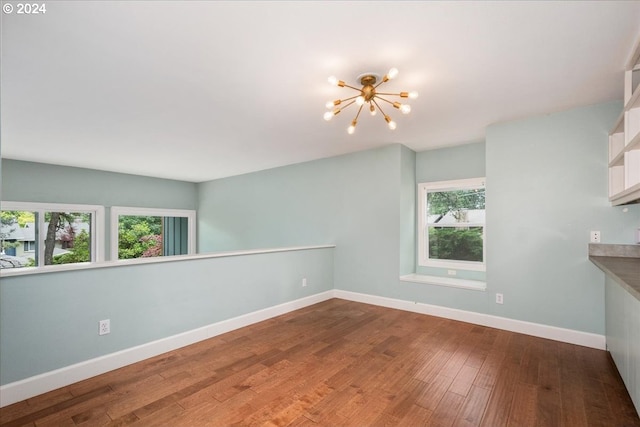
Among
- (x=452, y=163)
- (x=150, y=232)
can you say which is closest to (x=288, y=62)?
(x=452, y=163)

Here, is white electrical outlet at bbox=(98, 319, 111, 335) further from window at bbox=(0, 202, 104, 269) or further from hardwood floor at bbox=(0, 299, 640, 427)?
window at bbox=(0, 202, 104, 269)

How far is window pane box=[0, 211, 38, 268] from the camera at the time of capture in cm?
502

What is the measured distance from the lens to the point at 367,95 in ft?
8.13

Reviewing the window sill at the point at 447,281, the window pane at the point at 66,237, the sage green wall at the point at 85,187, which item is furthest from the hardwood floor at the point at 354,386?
the sage green wall at the point at 85,187

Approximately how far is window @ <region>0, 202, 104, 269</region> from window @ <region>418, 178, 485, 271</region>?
238 inches

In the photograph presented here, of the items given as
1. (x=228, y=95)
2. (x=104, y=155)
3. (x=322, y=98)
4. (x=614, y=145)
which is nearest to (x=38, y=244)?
(x=104, y=155)

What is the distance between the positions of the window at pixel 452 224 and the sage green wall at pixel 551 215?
67 centimetres

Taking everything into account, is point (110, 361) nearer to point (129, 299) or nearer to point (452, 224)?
point (129, 299)

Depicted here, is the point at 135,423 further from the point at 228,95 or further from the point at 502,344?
the point at 502,344

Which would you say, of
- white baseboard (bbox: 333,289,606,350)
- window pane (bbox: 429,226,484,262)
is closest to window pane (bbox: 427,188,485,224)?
window pane (bbox: 429,226,484,262)

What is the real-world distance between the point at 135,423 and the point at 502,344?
10.4 ft

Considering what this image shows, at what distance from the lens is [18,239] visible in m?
5.11

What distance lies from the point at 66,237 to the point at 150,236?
1.62 metres

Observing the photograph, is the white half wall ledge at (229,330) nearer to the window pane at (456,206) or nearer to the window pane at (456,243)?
the window pane at (456,243)
